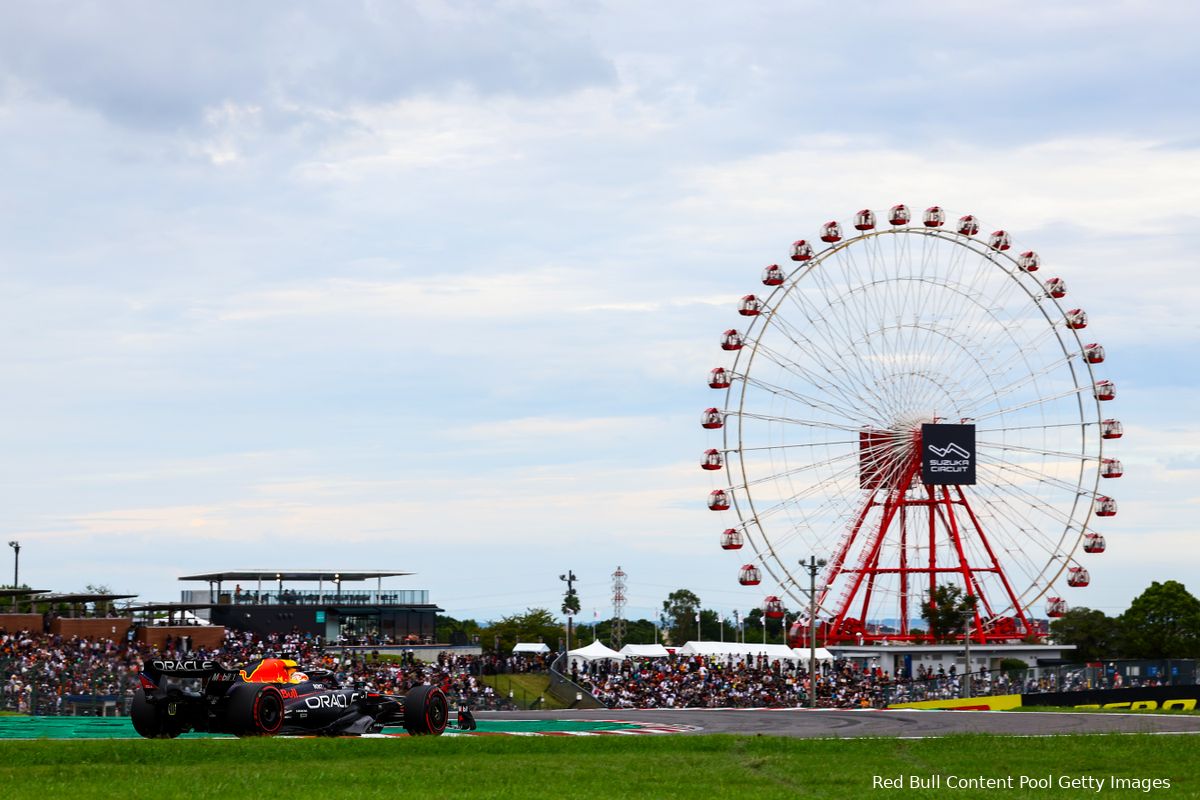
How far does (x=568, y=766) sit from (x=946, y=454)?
182 ft

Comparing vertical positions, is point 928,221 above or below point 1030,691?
above

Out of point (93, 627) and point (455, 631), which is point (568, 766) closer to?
point (93, 627)

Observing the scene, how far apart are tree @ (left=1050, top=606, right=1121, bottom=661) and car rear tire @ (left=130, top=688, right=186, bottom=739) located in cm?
10424

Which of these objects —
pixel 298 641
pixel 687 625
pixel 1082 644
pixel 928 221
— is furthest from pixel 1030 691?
pixel 687 625

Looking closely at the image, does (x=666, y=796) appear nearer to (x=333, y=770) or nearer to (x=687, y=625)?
(x=333, y=770)

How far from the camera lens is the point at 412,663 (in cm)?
6475

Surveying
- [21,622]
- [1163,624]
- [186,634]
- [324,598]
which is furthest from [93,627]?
[1163,624]

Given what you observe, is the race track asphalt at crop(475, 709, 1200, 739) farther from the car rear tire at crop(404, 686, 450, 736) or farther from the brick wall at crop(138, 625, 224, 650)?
the brick wall at crop(138, 625, 224, 650)

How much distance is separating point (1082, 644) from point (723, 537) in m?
68.9

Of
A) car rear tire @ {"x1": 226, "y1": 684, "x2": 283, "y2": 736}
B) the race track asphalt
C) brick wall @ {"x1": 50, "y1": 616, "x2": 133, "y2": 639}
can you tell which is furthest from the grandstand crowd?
car rear tire @ {"x1": 226, "y1": 684, "x2": 283, "y2": 736}

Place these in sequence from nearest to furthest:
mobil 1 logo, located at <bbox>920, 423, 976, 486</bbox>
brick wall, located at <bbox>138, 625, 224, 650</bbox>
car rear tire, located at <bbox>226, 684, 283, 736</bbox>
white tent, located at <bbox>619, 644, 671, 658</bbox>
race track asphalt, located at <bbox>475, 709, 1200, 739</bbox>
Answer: car rear tire, located at <bbox>226, 684, 283, 736</bbox>, race track asphalt, located at <bbox>475, 709, 1200, 739</bbox>, brick wall, located at <bbox>138, 625, 224, 650</bbox>, mobil 1 logo, located at <bbox>920, 423, 976, 486</bbox>, white tent, located at <bbox>619, 644, 671, 658</bbox>

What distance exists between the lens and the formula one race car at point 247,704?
29.4 metres

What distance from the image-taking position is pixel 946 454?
75.8 metres

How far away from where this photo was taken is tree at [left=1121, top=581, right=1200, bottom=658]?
11488 cm
